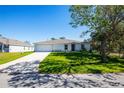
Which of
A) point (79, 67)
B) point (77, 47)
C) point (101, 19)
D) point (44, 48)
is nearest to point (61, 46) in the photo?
point (77, 47)

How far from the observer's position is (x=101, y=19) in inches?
611

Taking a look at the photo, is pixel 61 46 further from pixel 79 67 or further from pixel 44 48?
pixel 79 67

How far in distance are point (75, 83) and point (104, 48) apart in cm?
899

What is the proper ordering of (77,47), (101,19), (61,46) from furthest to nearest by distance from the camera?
Answer: (61,46)
(77,47)
(101,19)

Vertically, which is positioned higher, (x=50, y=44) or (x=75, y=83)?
(x=50, y=44)

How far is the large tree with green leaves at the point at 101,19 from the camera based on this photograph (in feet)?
50.0

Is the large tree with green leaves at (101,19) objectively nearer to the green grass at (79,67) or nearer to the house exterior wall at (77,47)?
the green grass at (79,67)

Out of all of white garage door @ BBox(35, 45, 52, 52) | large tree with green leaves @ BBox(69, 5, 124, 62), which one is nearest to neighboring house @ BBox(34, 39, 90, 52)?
white garage door @ BBox(35, 45, 52, 52)

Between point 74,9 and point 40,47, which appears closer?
point 74,9

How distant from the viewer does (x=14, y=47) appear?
3978 centimetres
